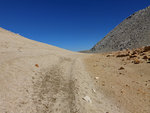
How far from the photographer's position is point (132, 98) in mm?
4301

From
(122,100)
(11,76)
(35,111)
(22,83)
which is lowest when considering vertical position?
(122,100)

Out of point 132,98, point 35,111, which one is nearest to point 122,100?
point 132,98

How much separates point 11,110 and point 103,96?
3.85 meters

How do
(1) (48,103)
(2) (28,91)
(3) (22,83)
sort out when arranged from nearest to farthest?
1. (1) (48,103)
2. (2) (28,91)
3. (3) (22,83)

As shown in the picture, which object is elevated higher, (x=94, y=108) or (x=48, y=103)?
(x=48, y=103)

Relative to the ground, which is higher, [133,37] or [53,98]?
[133,37]

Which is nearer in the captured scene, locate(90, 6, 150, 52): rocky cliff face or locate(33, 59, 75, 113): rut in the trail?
locate(33, 59, 75, 113): rut in the trail

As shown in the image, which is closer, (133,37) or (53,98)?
(53,98)

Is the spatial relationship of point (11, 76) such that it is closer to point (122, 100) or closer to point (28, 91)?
point (28, 91)

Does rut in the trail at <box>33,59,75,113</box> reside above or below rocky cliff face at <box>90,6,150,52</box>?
below

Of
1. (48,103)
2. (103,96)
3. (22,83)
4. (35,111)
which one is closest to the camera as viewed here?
(35,111)

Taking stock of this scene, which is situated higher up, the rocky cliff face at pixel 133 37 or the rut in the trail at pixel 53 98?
the rocky cliff face at pixel 133 37

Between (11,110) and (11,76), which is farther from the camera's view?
(11,76)

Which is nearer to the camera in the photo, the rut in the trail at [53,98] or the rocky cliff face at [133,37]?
the rut in the trail at [53,98]
